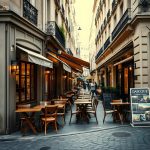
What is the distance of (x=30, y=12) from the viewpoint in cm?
1297

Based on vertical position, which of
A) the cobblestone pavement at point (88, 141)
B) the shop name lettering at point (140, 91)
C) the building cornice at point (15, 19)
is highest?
the building cornice at point (15, 19)

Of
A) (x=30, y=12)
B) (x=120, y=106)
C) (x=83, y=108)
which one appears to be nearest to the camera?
(x=120, y=106)

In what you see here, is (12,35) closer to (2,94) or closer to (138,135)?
(2,94)

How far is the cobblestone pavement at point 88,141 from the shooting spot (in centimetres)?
773

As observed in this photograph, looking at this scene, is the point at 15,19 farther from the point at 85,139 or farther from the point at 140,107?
the point at 140,107

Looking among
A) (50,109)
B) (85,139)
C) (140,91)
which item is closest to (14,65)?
(50,109)

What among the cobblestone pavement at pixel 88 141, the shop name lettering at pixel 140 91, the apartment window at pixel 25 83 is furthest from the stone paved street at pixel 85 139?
the apartment window at pixel 25 83

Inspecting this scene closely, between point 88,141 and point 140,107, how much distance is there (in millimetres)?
3505

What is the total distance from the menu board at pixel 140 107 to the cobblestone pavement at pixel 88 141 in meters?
0.81

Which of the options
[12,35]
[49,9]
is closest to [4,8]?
[12,35]

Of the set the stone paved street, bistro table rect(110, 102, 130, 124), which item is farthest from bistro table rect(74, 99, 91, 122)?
the stone paved street

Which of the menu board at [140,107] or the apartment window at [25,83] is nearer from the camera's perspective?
the menu board at [140,107]

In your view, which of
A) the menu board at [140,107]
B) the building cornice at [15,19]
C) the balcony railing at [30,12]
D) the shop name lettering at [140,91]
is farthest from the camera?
the balcony railing at [30,12]

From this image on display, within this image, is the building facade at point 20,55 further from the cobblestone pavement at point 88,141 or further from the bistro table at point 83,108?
the bistro table at point 83,108
